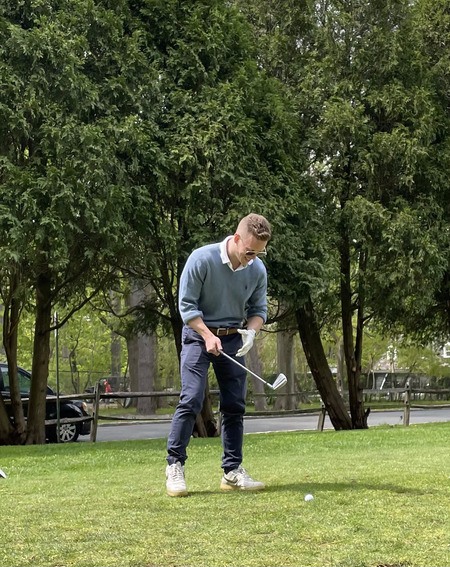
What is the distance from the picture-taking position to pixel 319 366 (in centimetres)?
1906

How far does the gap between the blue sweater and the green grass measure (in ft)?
4.03

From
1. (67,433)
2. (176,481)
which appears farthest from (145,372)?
(176,481)

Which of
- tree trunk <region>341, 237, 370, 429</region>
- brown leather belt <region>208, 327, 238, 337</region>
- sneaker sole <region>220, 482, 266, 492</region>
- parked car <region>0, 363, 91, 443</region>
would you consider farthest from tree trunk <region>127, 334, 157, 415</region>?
brown leather belt <region>208, 327, 238, 337</region>

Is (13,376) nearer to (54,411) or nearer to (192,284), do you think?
(54,411)

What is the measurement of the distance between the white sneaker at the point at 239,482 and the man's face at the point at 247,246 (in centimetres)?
152

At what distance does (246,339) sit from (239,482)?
3.35 feet

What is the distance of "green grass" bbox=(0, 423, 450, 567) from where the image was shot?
13.4 feet

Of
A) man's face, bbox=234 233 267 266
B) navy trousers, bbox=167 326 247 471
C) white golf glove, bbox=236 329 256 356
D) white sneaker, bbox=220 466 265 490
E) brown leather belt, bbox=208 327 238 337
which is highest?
man's face, bbox=234 233 267 266

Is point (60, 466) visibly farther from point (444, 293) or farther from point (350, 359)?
point (444, 293)

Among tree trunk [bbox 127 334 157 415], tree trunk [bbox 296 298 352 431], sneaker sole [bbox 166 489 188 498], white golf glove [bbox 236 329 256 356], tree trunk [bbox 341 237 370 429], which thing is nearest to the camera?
sneaker sole [bbox 166 489 188 498]

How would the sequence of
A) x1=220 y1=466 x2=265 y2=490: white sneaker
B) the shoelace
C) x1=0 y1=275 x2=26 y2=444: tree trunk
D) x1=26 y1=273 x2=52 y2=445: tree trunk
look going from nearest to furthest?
the shoelace
x1=220 y1=466 x2=265 y2=490: white sneaker
x1=26 y1=273 x2=52 y2=445: tree trunk
x1=0 y1=275 x2=26 y2=444: tree trunk

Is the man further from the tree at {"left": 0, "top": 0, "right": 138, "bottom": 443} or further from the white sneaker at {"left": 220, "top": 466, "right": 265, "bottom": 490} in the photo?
the tree at {"left": 0, "top": 0, "right": 138, "bottom": 443}

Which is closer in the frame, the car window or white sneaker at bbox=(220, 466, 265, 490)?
white sneaker at bbox=(220, 466, 265, 490)

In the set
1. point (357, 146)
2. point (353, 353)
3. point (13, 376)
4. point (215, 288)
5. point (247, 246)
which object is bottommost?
point (13, 376)
